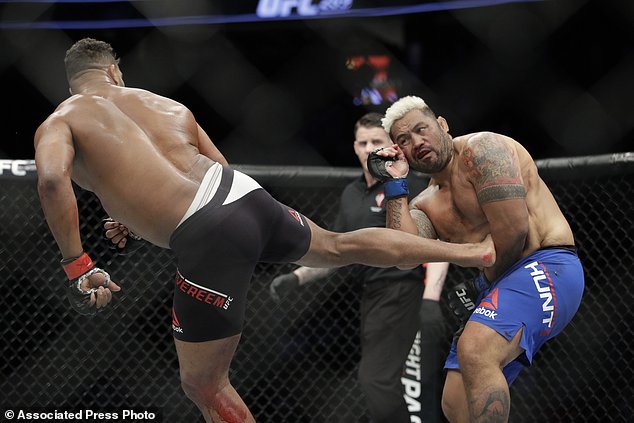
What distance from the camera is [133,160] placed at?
6.97ft

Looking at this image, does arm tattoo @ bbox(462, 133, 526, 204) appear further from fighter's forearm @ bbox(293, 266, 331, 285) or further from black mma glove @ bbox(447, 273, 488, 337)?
fighter's forearm @ bbox(293, 266, 331, 285)

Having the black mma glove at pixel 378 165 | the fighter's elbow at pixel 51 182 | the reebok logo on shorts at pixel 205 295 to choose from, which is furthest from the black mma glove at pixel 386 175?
the fighter's elbow at pixel 51 182

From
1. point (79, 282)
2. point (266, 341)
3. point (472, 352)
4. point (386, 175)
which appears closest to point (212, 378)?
point (79, 282)

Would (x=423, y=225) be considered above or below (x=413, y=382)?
above

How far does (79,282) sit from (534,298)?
1340 mm

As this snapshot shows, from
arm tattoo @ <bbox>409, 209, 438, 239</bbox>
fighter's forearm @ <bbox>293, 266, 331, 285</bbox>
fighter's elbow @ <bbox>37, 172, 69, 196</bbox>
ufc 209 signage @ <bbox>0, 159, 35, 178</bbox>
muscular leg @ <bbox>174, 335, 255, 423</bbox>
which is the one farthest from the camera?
fighter's forearm @ <bbox>293, 266, 331, 285</bbox>

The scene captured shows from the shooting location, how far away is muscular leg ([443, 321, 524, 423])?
92.4 inches

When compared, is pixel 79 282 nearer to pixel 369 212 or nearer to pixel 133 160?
pixel 133 160

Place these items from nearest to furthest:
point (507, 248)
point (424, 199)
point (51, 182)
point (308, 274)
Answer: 1. point (51, 182)
2. point (507, 248)
3. point (424, 199)
4. point (308, 274)

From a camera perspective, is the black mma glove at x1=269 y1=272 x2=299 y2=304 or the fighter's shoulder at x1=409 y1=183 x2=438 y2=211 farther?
the black mma glove at x1=269 y1=272 x2=299 y2=304

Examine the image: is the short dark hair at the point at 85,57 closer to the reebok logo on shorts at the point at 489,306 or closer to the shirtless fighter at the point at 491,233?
the shirtless fighter at the point at 491,233

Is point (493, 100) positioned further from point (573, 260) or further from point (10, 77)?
point (10, 77)

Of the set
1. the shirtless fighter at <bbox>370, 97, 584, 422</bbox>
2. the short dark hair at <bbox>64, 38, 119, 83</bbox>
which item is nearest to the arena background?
the shirtless fighter at <bbox>370, 97, 584, 422</bbox>

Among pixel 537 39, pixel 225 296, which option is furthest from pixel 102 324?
pixel 537 39
